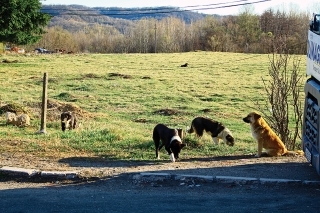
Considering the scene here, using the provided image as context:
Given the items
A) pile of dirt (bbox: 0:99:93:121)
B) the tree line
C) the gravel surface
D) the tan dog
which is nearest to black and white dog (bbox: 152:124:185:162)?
the gravel surface

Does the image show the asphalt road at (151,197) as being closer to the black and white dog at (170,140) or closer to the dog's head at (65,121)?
the black and white dog at (170,140)

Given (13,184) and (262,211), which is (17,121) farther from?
(262,211)

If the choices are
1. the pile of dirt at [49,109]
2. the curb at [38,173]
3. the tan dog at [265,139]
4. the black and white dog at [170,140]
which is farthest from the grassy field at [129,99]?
the curb at [38,173]

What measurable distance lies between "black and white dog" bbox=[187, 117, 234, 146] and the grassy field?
22 centimetres

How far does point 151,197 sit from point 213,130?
624cm

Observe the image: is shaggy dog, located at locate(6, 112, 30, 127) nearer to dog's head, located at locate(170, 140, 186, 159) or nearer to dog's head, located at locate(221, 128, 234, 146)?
dog's head, located at locate(221, 128, 234, 146)

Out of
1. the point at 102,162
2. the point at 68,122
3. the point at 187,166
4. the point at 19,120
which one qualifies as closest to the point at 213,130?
the point at 187,166

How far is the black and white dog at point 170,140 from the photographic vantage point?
1105 cm

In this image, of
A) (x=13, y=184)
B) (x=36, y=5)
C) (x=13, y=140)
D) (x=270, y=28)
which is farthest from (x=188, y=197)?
(x=270, y=28)

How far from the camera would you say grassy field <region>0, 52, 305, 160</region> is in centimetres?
1266

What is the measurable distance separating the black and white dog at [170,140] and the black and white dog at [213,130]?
206cm

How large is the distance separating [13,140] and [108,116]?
935 centimetres

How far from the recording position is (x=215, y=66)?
49281 mm

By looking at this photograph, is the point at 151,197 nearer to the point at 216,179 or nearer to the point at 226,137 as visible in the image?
the point at 216,179
